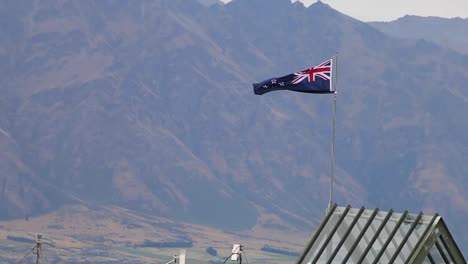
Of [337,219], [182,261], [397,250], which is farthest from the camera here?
[182,261]

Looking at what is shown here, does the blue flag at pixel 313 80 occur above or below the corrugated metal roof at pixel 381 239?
above

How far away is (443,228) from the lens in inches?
1364

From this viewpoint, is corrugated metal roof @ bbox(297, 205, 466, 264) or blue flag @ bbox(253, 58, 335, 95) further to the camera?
blue flag @ bbox(253, 58, 335, 95)

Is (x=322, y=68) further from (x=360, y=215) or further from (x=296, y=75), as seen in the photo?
(x=360, y=215)

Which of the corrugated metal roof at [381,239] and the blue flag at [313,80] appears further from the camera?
the blue flag at [313,80]

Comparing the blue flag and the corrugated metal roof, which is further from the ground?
the blue flag

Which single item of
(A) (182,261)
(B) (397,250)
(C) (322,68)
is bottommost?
(B) (397,250)

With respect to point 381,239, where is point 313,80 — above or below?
above

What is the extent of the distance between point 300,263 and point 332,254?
1.44 m

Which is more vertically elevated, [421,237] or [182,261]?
[182,261]

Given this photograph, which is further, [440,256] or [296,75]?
[296,75]

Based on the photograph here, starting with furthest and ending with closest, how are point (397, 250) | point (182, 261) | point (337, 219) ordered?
point (182, 261)
point (337, 219)
point (397, 250)

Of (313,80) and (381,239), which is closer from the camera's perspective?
(381,239)

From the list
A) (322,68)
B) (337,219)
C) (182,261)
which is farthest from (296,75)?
(337,219)
